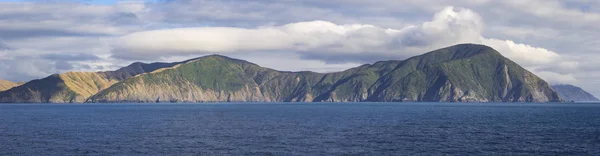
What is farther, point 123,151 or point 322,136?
point 322,136

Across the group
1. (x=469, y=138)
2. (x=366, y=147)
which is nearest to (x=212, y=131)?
(x=366, y=147)

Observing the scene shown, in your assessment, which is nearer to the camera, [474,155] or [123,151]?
[474,155]

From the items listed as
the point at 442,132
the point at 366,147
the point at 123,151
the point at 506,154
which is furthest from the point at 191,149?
the point at 442,132

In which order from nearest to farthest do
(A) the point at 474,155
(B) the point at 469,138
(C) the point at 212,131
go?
(A) the point at 474,155 < (B) the point at 469,138 < (C) the point at 212,131

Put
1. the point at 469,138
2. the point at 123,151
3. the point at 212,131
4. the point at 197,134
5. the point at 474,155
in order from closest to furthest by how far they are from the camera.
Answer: the point at 474,155 < the point at 123,151 < the point at 469,138 < the point at 197,134 < the point at 212,131

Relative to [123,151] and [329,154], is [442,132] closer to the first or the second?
[329,154]

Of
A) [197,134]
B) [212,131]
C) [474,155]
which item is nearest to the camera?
[474,155]

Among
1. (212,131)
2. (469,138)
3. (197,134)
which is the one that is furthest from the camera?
(212,131)

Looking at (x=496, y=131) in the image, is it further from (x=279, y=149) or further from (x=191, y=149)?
(x=191, y=149)
